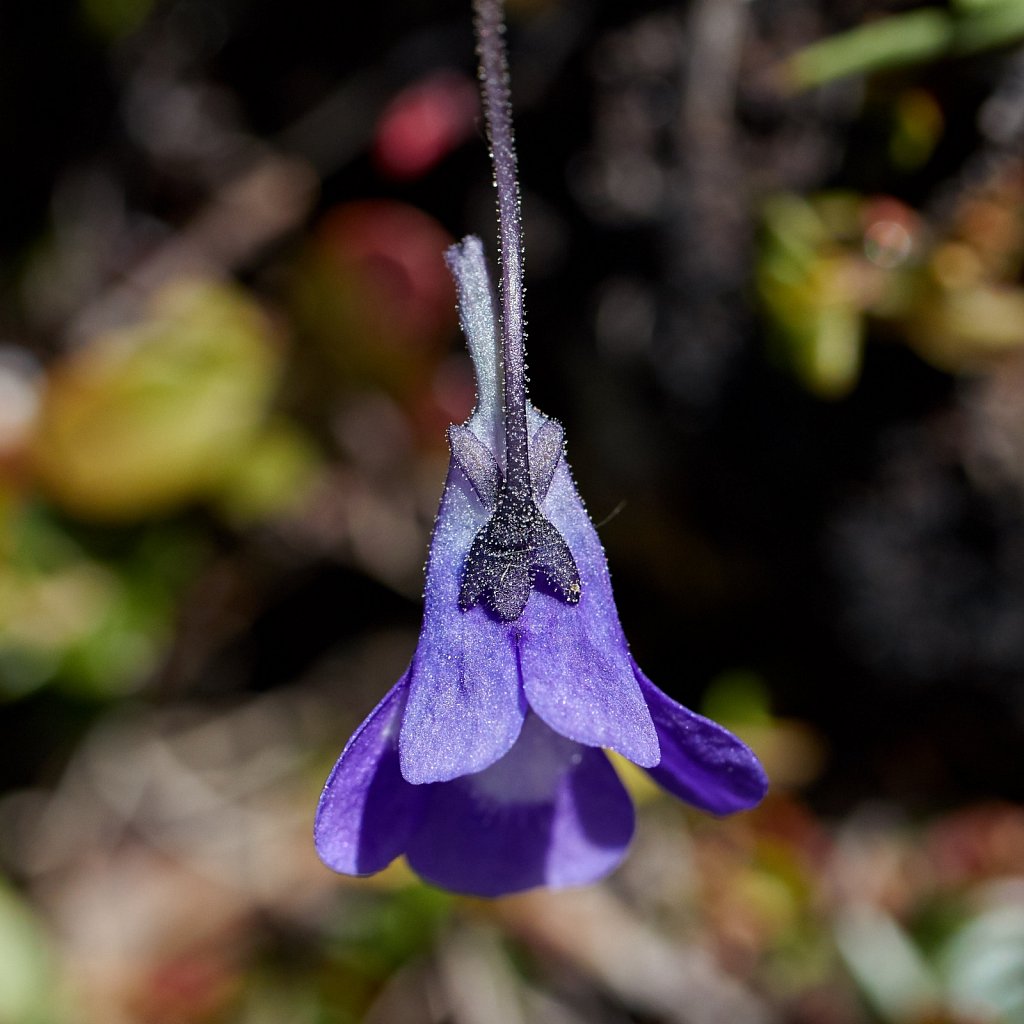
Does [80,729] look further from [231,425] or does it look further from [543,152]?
[543,152]

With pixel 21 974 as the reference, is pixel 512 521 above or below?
above

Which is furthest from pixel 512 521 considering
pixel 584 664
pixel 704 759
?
pixel 704 759

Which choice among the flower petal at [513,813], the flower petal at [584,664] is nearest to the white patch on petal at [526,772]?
the flower petal at [513,813]

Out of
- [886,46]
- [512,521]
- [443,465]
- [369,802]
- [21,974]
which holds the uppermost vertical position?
[886,46]

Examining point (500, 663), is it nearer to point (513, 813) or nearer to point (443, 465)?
point (513, 813)

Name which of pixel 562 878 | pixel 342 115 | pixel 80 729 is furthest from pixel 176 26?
pixel 562 878

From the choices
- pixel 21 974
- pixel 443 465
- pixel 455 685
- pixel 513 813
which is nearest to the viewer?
pixel 455 685

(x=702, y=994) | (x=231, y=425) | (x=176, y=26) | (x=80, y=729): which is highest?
(x=176, y=26)
